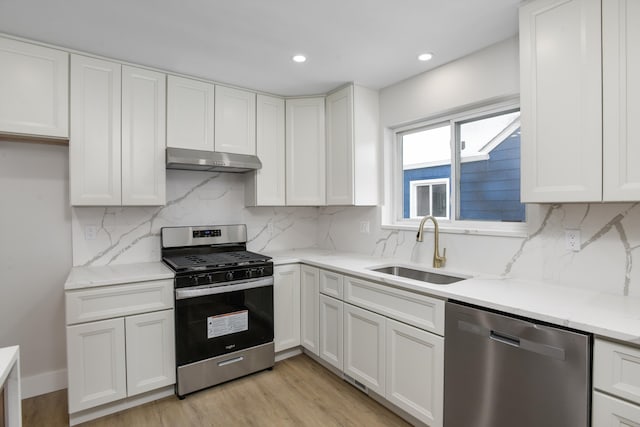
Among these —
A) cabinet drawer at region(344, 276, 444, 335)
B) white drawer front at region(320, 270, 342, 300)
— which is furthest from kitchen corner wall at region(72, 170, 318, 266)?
cabinet drawer at region(344, 276, 444, 335)

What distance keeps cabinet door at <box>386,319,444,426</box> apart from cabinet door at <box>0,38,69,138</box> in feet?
8.24

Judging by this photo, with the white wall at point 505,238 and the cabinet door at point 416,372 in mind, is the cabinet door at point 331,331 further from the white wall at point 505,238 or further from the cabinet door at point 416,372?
the white wall at point 505,238

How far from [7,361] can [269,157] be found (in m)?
2.28

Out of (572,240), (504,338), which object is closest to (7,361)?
(504,338)

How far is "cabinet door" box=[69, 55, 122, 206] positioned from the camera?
7.31ft

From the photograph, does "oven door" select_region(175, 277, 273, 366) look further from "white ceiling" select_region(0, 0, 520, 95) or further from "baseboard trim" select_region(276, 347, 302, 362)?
"white ceiling" select_region(0, 0, 520, 95)

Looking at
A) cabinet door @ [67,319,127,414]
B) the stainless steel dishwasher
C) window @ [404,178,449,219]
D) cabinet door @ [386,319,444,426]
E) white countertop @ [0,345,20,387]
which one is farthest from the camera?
window @ [404,178,449,219]

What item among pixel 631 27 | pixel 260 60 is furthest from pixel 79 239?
pixel 631 27

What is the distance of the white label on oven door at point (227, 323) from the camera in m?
2.42

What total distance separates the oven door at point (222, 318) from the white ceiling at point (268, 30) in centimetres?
162

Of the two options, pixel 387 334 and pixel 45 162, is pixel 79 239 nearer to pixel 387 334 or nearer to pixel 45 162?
pixel 45 162

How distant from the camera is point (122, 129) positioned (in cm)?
238

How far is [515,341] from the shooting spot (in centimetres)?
149

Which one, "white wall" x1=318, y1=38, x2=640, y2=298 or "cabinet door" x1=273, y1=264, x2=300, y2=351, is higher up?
"white wall" x1=318, y1=38, x2=640, y2=298
